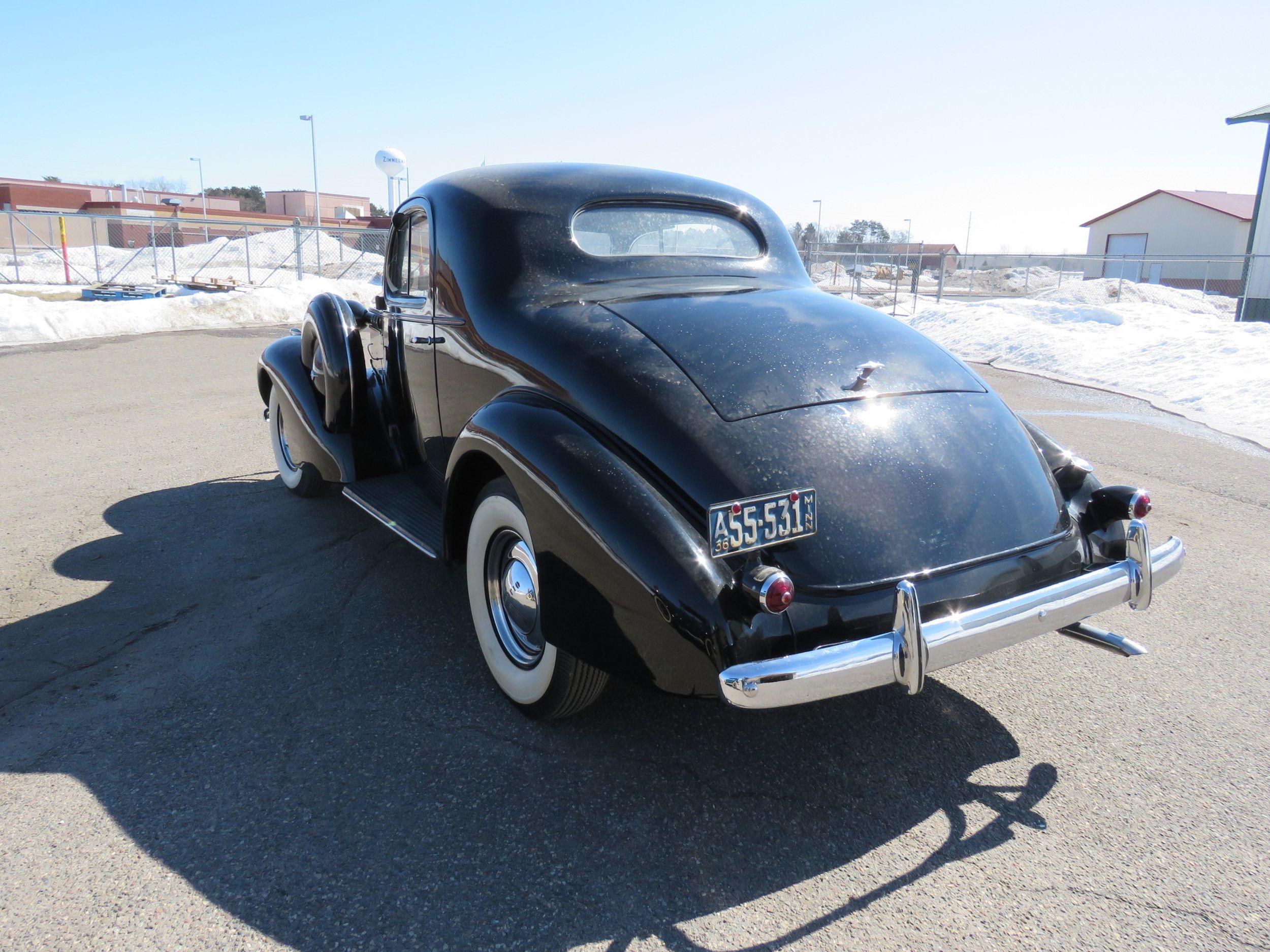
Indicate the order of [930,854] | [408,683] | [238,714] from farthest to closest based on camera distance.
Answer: [408,683]
[238,714]
[930,854]

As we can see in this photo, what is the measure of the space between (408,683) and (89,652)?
1.32 metres

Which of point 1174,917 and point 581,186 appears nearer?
point 1174,917

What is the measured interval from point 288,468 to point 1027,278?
70.2 ft

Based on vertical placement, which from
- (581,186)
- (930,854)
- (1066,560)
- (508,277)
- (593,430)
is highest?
(581,186)

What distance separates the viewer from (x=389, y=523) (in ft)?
12.0

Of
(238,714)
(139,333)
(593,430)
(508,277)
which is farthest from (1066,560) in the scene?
(139,333)

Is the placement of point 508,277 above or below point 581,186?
below

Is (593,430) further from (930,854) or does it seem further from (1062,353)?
(1062,353)

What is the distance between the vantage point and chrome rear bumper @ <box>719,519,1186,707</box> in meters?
2.07

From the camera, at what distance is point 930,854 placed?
2312 mm

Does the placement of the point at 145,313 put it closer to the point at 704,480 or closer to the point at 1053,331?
the point at 704,480

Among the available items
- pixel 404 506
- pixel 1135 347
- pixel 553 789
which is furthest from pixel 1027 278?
pixel 553 789

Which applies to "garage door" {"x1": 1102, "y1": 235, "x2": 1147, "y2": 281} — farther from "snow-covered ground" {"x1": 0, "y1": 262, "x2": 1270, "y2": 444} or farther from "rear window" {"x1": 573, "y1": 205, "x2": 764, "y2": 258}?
"rear window" {"x1": 573, "y1": 205, "x2": 764, "y2": 258}

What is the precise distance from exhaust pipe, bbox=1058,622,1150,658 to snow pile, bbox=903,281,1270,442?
19.7 ft
